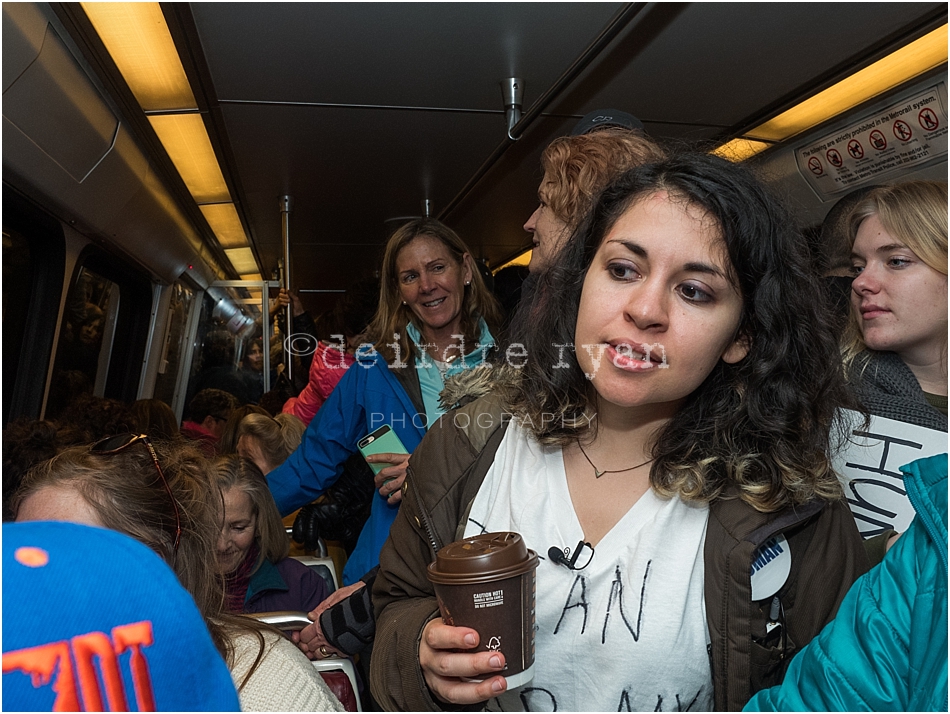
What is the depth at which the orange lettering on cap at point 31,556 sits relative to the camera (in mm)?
462

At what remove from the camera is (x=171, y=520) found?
57.7 inches

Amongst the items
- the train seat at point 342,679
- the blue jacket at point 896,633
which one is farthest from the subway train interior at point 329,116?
the blue jacket at point 896,633

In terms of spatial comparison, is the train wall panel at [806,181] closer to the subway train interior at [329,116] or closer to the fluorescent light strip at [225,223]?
the subway train interior at [329,116]

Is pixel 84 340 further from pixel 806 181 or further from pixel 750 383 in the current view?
pixel 806 181

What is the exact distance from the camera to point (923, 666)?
79 centimetres

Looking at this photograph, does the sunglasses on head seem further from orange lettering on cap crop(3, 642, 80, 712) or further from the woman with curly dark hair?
orange lettering on cap crop(3, 642, 80, 712)

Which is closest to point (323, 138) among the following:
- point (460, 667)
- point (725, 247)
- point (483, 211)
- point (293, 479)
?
point (483, 211)

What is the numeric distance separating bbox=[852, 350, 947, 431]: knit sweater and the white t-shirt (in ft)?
2.49

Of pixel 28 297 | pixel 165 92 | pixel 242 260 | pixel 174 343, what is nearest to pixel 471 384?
pixel 28 297

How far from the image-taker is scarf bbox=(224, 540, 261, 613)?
250cm

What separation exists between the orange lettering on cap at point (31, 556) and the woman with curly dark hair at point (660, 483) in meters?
0.63

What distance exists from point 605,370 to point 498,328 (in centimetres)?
159

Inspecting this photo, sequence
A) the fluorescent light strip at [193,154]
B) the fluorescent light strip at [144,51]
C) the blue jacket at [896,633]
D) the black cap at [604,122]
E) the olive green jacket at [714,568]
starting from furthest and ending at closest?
the fluorescent light strip at [193,154]
the black cap at [604,122]
the fluorescent light strip at [144,51]
the olive green jacket at [714,568]
the blue jacket at [896,633]

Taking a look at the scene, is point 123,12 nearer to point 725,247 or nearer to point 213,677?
point 725,247
